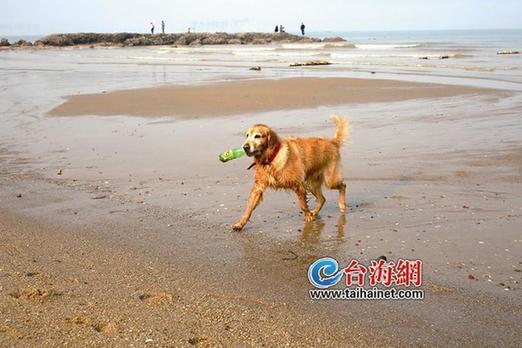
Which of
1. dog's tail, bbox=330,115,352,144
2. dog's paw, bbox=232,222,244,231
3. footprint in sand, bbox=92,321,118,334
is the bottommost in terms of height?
dog's paw, bbox=232,222,244,231

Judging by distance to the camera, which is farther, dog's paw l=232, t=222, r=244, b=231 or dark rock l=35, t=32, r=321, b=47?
dark rock l=35, t=32, r=321, b=47

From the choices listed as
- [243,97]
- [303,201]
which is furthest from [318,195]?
[243,97]

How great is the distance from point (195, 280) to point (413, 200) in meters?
3.34

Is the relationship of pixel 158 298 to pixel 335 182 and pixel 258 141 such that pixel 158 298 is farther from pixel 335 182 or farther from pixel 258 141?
pixel 335 182

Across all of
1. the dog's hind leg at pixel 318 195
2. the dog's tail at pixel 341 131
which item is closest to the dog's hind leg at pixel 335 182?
the dog's hind leg at pixel 318 195

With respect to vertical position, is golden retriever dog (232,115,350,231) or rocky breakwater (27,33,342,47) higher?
rocky breakwater (27,33,342,47)

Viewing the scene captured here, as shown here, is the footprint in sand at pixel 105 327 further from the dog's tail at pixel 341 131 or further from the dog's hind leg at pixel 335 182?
the dog's tail at pixel 341 131

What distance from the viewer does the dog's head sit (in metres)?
6.03

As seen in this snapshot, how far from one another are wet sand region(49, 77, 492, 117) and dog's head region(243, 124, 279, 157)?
7.69 meters

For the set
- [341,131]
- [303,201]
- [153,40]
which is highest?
[153,40]

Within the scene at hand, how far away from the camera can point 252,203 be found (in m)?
6.17

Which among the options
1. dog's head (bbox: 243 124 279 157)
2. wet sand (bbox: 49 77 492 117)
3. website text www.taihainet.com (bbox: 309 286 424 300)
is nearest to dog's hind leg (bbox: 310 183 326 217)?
dog's head (bbox: 243 124 279 157)

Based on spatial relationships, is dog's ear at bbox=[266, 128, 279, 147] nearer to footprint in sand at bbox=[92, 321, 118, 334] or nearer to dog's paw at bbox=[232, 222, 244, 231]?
dog's paw at bbox=[232, 222, 244, 231]

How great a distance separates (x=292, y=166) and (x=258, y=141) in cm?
53
